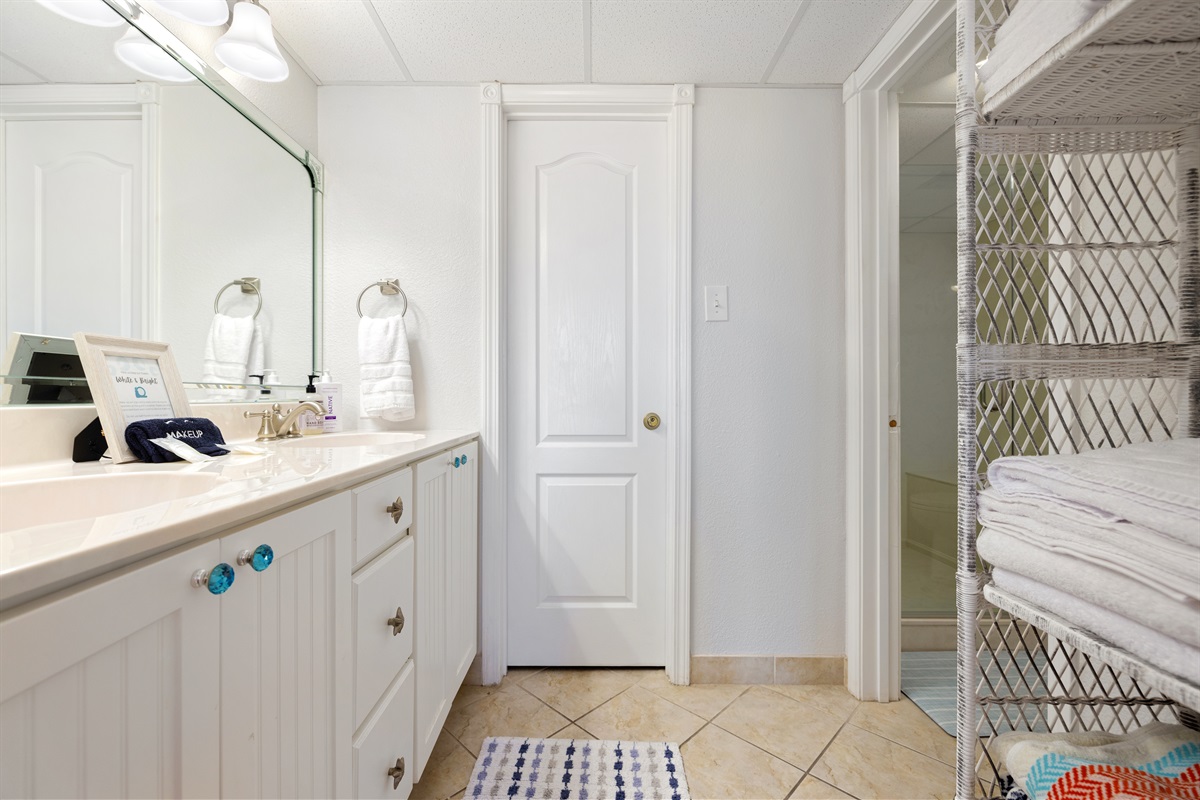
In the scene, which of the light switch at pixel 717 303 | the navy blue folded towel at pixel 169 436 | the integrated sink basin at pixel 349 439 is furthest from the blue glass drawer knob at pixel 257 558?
the light switch at pixel 717 303

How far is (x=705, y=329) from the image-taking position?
1.78 m

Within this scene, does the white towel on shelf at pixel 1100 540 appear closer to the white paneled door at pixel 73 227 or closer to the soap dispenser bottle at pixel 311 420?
the white paneled door at pixel 73 227

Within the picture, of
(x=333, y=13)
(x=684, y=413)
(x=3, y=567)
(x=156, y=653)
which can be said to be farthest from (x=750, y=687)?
(x=333, y=13)

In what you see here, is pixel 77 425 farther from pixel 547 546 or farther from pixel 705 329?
pixel 705 329

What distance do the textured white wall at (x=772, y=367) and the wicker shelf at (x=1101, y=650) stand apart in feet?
3.61

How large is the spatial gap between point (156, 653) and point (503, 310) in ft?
4.79

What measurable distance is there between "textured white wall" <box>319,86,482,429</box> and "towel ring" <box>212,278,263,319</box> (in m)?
0.32

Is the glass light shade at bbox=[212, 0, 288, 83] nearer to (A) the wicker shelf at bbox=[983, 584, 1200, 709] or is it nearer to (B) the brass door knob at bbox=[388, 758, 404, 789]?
(B) the brass door knob at bbox=[388, 758, 404, 789]

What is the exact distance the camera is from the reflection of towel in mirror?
129 cm

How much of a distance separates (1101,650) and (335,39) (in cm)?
218

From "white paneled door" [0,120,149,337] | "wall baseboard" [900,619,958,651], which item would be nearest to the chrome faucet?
"white paneled door" [0,120,149,337]

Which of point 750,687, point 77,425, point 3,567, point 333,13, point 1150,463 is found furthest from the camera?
point 750,687

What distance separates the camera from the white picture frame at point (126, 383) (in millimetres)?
892

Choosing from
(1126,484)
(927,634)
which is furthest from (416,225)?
(927,634)
